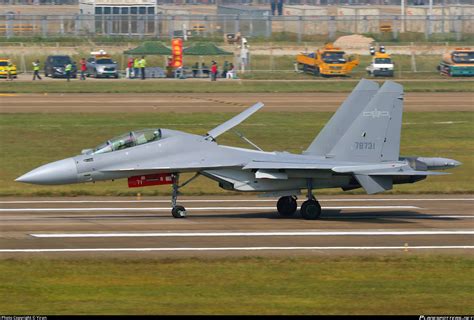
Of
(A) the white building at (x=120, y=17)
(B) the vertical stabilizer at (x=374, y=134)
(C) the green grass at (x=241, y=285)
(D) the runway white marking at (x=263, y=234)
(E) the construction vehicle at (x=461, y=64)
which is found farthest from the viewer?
(A) the white building at (x=120, y=17)

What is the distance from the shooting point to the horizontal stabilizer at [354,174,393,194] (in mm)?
26609

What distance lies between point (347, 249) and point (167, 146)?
6549mm

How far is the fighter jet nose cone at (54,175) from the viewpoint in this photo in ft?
84.7

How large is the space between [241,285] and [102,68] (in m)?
65.4

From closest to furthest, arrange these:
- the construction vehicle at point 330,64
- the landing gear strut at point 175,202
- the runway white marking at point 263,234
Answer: the runway white marking at point 263,234 → the landing gear strut at point 175,202 → the construction vehicle at point 330,64

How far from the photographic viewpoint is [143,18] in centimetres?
10700

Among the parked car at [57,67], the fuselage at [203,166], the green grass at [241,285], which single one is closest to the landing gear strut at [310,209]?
the fuselage at [203,166]

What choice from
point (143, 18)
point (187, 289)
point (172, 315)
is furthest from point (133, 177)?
point (143, 18)

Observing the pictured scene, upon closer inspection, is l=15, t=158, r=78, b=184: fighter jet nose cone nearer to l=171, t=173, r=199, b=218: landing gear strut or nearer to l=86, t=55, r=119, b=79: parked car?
l=171, t=173, r=199, b=218: landing gear strut

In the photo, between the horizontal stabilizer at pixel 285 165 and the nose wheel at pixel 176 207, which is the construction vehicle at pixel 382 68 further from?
the nose wheel at pixel 176 207

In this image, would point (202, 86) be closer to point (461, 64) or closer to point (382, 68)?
point (382, 68)

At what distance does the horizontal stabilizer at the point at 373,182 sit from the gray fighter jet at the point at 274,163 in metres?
0.03

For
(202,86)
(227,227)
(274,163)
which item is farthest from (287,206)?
(202,86)

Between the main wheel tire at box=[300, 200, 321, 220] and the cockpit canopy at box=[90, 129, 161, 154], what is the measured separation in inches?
185
